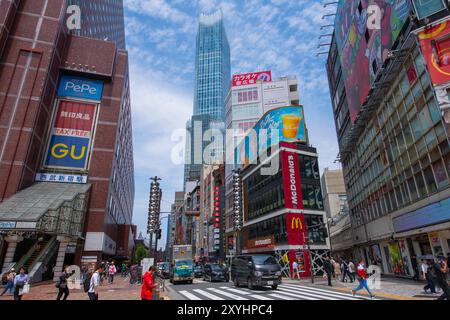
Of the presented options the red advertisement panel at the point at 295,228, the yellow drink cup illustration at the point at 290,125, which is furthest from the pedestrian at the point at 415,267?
the yellow drink cup illustration at the point at 290,125

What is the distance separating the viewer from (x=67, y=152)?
1340 inches

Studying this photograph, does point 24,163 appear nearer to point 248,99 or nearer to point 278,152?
point 278,152

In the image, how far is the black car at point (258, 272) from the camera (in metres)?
16.9

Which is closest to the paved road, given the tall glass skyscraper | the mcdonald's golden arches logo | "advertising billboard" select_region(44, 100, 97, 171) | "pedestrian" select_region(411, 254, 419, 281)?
"pedestrian" select_region(411, 254, 419, 281)

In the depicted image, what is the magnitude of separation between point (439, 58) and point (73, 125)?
3792 centimetres

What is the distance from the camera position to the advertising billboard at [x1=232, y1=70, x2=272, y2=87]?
75.5m

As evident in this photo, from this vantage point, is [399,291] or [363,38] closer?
[399,291]

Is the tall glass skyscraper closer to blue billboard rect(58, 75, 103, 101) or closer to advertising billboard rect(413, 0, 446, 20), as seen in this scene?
blue billboard rect(58, 75, 103, 101)

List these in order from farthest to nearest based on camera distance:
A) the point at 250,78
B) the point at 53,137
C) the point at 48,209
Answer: the point at 250,78 → the point at 53,137 → the point at 48,209

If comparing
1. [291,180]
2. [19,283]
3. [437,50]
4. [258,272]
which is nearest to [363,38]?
[437,50]

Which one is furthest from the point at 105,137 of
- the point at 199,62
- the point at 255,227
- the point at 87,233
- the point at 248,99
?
the point at 199,62

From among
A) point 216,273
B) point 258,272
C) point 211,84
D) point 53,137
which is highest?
point 211,84

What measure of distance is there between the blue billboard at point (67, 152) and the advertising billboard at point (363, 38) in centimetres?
3314

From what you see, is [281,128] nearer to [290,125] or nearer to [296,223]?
[290,125]
